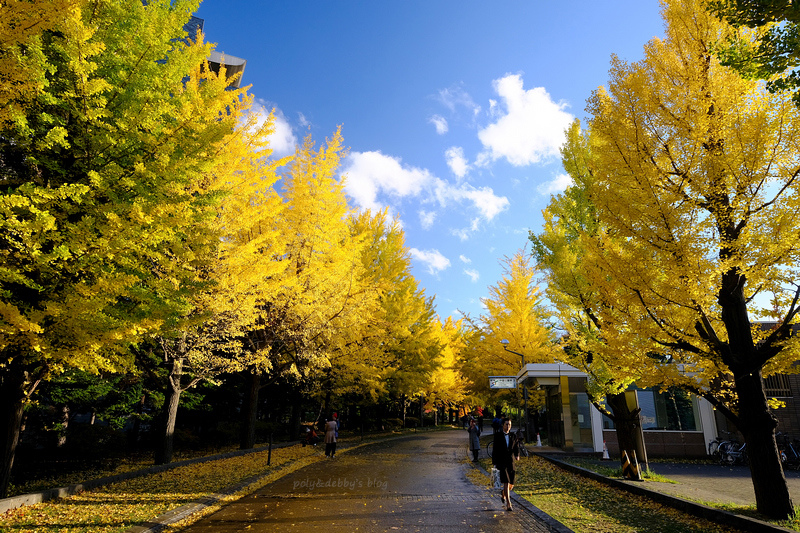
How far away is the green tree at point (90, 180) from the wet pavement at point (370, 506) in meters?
3.05

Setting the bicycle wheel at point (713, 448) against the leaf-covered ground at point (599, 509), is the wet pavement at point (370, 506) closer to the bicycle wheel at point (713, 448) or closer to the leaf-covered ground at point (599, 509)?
the leaf-covered ground at point (599, 509)

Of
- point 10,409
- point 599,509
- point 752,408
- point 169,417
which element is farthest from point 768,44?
point 169,417

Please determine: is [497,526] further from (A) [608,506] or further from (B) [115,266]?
(B) [115,266]

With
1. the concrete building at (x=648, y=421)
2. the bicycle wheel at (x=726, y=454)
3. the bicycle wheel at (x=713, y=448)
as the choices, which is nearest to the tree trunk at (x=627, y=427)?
the concrete building at (x=648, y=421)

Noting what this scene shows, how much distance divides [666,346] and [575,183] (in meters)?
6.22

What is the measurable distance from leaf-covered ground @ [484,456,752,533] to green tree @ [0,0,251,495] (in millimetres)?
6897

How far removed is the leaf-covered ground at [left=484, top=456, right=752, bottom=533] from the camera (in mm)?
6230

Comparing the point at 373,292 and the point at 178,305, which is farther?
the point at 373,292

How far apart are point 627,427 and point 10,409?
12.0 metres

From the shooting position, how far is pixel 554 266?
11727mm

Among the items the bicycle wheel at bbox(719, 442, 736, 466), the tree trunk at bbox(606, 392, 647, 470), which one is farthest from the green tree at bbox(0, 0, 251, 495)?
the bicycle wheel at bbox(719, 442, 736, 466)

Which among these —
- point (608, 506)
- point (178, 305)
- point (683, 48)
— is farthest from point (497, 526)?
point (683, 48)

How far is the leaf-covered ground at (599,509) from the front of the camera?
6.23 m

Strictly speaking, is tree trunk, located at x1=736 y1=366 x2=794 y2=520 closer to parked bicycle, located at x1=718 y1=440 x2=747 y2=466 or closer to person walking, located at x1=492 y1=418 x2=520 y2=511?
person walking, located at x1=492 y1=418 x2=520 y2=511
